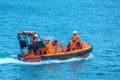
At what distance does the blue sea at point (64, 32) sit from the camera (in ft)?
231

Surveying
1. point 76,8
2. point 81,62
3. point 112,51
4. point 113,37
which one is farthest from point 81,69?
point 76,8

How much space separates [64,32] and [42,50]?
74.5 feet

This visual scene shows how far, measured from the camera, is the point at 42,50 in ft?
244

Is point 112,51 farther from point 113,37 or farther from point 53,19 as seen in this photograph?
point 53,19

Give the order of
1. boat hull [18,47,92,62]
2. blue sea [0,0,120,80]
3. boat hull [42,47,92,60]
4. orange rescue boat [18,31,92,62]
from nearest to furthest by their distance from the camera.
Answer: blue sea [0,0,120,80] < boat hull [18,47,92,62] < orange rescue boat [18,31,92,62] < boat hull [42,47,92,60]

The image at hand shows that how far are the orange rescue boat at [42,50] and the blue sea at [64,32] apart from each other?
0.52 meters

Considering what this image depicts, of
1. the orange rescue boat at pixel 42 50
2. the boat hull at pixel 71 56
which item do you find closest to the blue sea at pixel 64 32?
the boat hull at pixel 71 56

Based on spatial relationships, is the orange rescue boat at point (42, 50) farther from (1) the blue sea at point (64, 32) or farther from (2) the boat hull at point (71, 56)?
(1) the blue sea at point (64, 32)

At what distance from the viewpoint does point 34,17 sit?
118 meters

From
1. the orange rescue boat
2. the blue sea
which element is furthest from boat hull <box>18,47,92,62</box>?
the blue sea

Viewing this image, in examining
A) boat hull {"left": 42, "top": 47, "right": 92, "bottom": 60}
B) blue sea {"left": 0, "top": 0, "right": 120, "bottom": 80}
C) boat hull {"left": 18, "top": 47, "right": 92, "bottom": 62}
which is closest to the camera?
blue sea {"left": 0, "top": 0, "right": 120, "bottom": 80}

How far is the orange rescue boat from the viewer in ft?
242

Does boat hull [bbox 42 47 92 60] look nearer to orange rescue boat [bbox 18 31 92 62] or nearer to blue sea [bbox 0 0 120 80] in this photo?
orange rescue boat [bbox 18 31 92 62]

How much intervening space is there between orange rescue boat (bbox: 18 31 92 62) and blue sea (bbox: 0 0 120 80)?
516 millimetres
